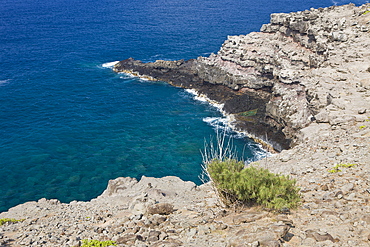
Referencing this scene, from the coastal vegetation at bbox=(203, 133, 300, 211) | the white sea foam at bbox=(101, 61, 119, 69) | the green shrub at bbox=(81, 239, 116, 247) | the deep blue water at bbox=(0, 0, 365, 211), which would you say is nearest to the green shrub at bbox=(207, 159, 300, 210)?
the coastal vegetation at bbox=(203, 133, 300, 211)

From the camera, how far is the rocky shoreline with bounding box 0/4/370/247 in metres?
14.4

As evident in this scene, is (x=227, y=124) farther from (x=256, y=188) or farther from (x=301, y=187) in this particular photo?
(x=256, y=188)

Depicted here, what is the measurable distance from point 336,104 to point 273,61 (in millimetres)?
33132

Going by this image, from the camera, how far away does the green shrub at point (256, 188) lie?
624 inches

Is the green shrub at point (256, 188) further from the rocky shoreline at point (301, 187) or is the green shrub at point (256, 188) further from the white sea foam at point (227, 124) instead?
the white sea foam at point (227, 124)

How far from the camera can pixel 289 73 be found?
56188mm

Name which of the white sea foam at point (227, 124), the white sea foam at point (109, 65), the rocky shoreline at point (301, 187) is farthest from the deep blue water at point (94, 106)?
the rocky shoreline at point (301, 187)

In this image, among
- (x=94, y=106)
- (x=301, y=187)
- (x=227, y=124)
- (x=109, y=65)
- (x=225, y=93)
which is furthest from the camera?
(x=109, y=65)

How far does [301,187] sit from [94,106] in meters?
53.7

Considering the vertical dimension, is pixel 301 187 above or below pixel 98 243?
above

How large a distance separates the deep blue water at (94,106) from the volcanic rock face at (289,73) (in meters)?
5.06

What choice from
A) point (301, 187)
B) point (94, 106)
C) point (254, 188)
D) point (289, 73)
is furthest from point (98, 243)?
point (94, 106)

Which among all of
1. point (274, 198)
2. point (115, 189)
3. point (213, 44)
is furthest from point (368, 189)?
point (213, 44)

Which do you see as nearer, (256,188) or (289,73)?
(256,188)
